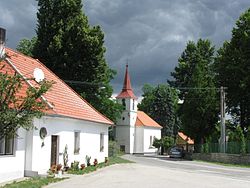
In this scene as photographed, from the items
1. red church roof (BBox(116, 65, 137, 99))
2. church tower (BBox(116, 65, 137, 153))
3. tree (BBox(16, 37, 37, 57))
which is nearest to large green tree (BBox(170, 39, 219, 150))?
tree (BBox(16, 37, 37, 57))

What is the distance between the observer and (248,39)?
4706cm

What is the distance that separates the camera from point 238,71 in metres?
47.8

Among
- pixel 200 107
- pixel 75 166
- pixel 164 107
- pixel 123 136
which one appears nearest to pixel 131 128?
pixel 123 136

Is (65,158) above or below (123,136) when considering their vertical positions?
above

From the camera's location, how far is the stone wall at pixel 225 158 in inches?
1517

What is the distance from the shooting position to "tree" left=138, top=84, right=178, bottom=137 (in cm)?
8712

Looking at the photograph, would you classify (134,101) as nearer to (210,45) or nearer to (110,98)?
(210,45)

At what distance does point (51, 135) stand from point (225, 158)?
25.3m

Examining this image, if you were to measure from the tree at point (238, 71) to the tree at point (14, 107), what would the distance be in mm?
37989

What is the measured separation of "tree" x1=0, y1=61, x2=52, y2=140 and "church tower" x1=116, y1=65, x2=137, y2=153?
67.9m

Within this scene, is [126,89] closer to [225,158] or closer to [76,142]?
[225,158]

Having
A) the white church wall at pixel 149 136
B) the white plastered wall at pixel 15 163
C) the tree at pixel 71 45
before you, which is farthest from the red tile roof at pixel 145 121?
the white plastered wall at pixel 15 163

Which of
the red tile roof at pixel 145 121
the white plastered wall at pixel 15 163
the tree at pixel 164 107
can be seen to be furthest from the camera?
the tree at pixel 164 107

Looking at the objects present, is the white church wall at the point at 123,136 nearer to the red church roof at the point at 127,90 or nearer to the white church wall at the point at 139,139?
the white church wall at the point at 139,139
